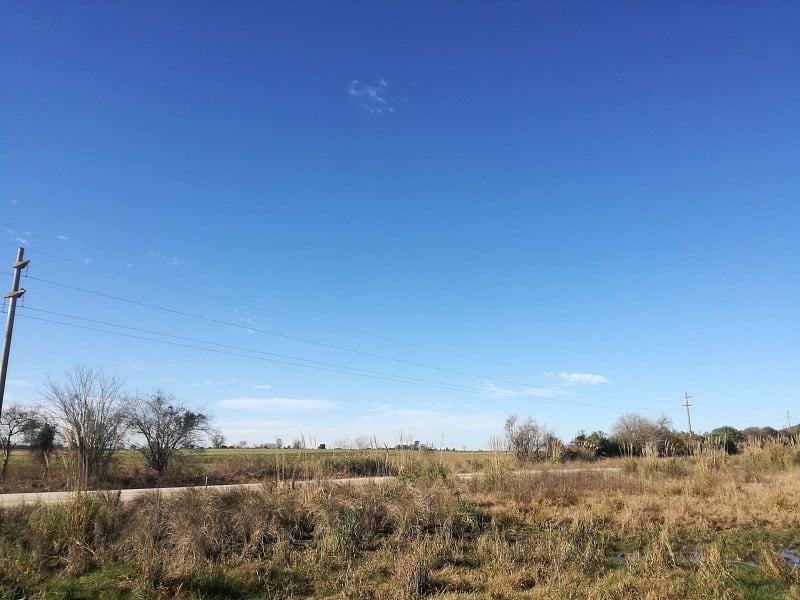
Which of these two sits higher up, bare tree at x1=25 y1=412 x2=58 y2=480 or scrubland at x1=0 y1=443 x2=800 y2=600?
bare tree at x1=25 y1=412 x2=58 y2=480

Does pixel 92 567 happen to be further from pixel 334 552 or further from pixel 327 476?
pixel 327 476

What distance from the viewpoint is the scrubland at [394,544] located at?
9539mm

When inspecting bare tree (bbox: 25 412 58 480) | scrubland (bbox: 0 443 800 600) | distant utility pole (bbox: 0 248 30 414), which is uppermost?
distant utility pole (bbox: 0 248 30 414)

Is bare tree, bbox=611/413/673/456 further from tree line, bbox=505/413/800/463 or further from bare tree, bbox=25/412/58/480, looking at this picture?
bare tree, bbox=25/412/58/480

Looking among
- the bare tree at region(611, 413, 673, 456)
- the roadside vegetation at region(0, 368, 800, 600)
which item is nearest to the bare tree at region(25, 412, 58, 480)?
the roadside vegetation at region(0, 368, 800, 600)

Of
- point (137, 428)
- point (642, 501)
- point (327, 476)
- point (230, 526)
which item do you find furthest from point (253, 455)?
point (642, 501)

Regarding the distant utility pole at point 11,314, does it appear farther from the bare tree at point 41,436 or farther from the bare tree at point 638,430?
the bare tree at point 638,430

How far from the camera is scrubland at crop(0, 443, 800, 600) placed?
9539 mm

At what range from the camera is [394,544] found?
12828 millimetres

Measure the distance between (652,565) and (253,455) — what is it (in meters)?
23.3

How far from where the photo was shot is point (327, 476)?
57.7 ft

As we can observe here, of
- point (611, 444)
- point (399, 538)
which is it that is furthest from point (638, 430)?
point (399, 538)

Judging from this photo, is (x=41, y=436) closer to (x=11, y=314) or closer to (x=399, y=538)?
(x=11, y=314)

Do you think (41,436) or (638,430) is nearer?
(41,436)
